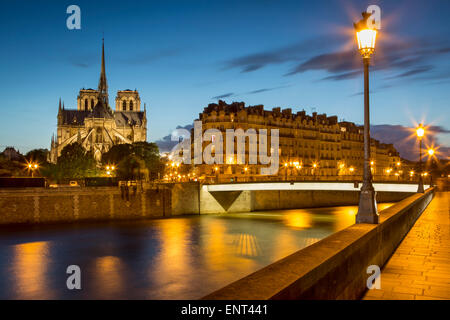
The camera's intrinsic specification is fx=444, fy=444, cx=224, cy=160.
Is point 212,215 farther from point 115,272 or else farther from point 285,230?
point 115,272

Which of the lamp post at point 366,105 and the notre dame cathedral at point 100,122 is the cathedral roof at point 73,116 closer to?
the notre dame cathedral at point 100,122

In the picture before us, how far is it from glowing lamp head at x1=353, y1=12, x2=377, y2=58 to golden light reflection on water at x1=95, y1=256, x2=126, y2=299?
15.7 m

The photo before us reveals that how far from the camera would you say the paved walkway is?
20.9 ft

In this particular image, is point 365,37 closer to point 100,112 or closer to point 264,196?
point 264,196

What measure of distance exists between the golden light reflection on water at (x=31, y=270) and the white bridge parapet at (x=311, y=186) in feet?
74.3

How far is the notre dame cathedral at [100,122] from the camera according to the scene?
110 metres

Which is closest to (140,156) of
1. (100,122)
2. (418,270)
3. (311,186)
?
(100,122)

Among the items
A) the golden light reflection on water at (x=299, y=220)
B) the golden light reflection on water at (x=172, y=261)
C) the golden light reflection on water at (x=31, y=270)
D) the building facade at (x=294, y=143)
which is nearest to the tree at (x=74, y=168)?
the building facade at (x=294, y=143)

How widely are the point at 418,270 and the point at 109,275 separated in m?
19.0

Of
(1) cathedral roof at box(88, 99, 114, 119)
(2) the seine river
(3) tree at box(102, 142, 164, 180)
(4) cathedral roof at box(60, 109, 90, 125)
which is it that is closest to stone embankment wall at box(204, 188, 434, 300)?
(2) the seine river

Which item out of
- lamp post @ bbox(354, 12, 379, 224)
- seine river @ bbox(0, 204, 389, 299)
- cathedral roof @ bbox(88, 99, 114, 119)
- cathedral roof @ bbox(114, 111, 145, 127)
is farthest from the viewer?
cathedral roof @ bbox(114, 111, 145, 127)

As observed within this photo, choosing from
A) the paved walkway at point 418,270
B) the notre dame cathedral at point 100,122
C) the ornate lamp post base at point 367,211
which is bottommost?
the paved walkway at point 418,270

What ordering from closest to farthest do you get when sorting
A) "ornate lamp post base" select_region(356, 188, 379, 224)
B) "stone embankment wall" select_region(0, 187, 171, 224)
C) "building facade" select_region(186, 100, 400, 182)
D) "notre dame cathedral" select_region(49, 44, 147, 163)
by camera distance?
"ornate lamp post base" select_region(356, 188, 379, 224), "stone embankment wall" select_region(0, 187, 171, 224), "building facade" select_region(186, 100, 400, 182), "notre dame cathedral" select_region(49, 44, 147, 163)

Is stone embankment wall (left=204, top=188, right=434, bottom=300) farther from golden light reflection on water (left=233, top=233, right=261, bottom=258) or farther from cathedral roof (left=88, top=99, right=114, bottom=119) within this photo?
cathedral roof (left=88, top=99, right=114, bottom=119)
